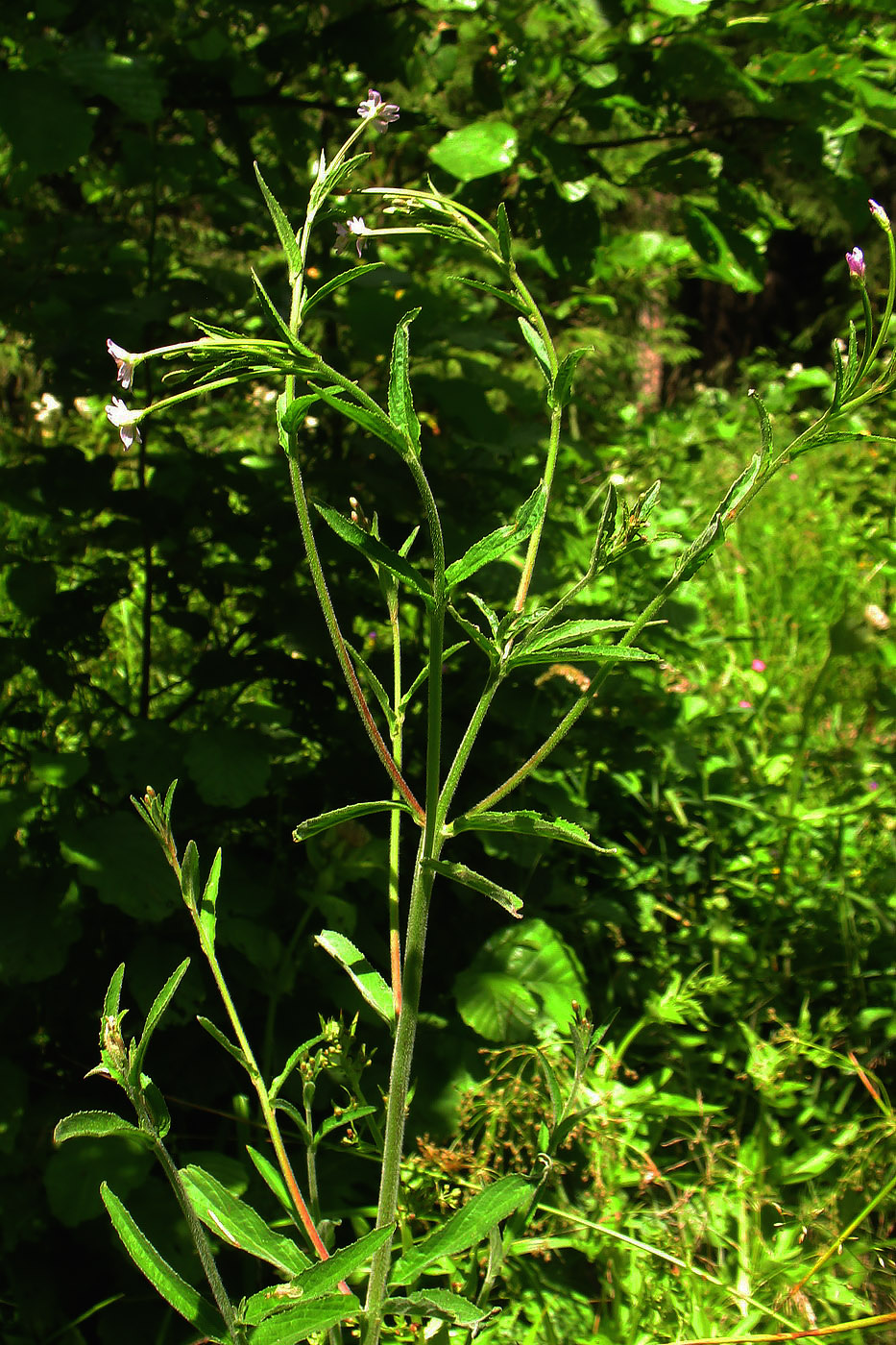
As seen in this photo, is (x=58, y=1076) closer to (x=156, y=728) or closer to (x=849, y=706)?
(x=156, y=728)

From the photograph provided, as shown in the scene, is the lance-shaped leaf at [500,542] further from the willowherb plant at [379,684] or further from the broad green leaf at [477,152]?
the broad green leaf at [477,152]

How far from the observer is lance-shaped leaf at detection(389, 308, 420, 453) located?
632mm

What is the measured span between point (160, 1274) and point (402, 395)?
0.61m

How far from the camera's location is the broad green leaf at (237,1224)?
752mm

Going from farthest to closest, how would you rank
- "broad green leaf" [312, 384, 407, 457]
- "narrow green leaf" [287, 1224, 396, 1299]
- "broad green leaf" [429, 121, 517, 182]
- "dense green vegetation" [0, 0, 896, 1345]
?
"broad green leaf" [429, 121, 517, 182]
"dense green vegetation" [0, 0, 896, 1345]
"narrow green leaf" [287, 1224, 396, 1299]
"broad green leaf" [312, 384, 407, 457]

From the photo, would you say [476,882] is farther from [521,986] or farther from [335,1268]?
[521,986]

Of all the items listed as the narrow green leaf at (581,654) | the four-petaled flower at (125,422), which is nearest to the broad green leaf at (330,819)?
the narrow green leaf at (581,654)

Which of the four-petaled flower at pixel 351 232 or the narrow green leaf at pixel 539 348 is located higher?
the four-petaled flower at pixel 351 232

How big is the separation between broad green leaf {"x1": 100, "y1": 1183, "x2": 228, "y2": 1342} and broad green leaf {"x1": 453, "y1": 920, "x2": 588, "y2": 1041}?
2.49ft

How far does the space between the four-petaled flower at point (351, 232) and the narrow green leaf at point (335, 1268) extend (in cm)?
70

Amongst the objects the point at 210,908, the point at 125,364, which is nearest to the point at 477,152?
the point at 125,364

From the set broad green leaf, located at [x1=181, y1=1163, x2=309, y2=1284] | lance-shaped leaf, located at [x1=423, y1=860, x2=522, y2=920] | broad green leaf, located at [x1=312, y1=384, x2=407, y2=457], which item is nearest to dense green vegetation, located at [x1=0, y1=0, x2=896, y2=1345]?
broad green leaf, located at [x1=181, y1=1163, x2=309, y2=1284]

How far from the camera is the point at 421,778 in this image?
1813 mm

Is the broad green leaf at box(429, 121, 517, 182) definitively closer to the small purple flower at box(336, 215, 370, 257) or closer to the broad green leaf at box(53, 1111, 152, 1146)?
the small purple flower at box(336, 215, 370, 257)
